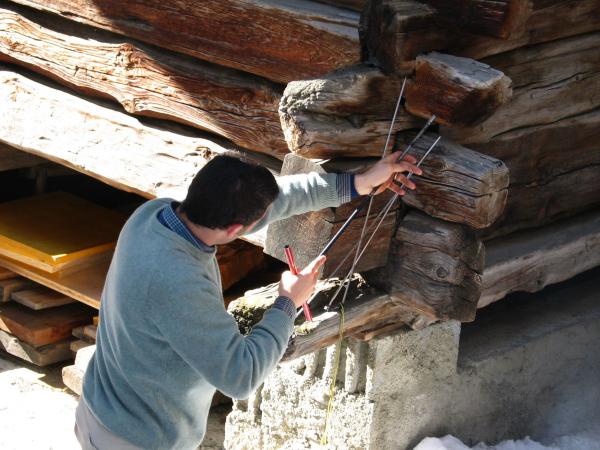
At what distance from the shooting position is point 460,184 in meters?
3.50

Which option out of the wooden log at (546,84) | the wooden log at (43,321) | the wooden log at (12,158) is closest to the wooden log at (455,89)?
the wooden log at (546,84)

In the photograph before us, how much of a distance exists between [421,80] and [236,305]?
3.10 ft

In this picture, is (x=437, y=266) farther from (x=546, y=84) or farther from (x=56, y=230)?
(x=56, y=230)

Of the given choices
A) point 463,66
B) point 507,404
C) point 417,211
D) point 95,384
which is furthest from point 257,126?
point 507,404

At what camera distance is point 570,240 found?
4.70m

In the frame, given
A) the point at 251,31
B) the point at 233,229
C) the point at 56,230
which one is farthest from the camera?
the point at 56,230

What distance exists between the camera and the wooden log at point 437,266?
367 centimetres

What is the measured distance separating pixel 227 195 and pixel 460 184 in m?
0.91

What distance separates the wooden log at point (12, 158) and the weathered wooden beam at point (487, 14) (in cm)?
297

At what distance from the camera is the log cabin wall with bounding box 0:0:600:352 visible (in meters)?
3.47

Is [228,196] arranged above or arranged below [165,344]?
above

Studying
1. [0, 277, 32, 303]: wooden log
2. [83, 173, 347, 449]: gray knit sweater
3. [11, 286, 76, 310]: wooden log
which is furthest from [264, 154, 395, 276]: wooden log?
[0, 277, 32, 303]: wooden log

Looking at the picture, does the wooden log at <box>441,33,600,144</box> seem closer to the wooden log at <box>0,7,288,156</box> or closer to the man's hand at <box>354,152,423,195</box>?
the man's hand at <box>354,152,423,195</box>

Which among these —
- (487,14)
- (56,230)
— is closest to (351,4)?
(487,14)
